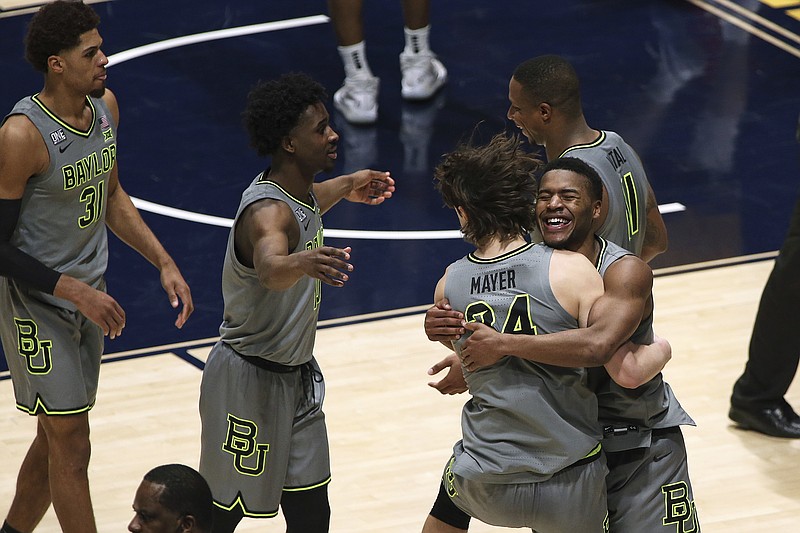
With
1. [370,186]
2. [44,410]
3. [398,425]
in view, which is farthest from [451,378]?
[398,425]

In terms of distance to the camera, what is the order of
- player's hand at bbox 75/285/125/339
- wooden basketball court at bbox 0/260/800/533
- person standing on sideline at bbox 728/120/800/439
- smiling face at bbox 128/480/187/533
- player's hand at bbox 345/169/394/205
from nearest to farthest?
smiling face at bbox 128/480/187/533 < player's hand at bbox 75/285/125/339 < player's hand at bbox 345/169/394/205 < wooden basketball court at bbox 0/260/800/533 < person standing on sideline at bbox 728/120/800/439

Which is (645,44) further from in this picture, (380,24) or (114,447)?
(114,447)

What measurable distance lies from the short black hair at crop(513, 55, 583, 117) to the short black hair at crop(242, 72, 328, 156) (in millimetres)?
694

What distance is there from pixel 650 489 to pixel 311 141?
1.49 m

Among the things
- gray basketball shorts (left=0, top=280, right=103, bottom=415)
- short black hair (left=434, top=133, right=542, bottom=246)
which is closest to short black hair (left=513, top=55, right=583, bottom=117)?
short black hair (left=434, top=133, right=542, bottom=246)

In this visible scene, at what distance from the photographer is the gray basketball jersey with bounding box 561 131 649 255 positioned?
465cm

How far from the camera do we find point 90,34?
506cm

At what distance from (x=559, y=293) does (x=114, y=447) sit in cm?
301

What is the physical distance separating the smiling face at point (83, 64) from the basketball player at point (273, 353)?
63cm

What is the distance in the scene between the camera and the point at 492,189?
3977mm

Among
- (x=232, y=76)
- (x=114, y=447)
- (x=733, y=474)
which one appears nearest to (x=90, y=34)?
(x=114, y=447)

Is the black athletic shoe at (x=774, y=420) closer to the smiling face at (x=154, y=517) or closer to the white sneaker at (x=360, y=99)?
the smiling face at (x=154, y=517)

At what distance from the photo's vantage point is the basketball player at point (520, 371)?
3.95 m

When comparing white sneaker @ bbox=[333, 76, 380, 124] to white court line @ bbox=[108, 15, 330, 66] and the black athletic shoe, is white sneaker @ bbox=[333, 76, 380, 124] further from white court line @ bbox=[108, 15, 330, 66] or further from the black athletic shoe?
the black athletic shoe
